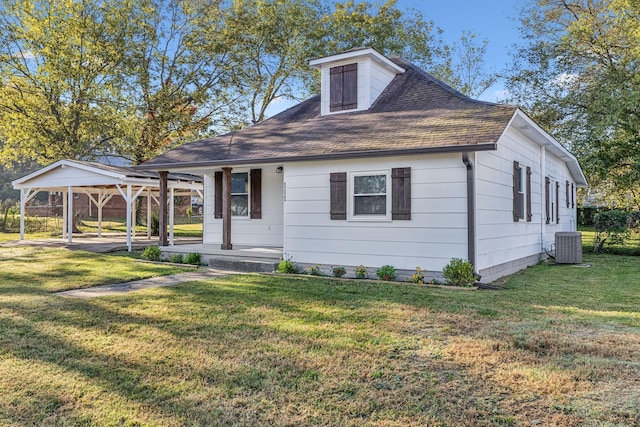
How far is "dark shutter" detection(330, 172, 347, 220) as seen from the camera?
902cm

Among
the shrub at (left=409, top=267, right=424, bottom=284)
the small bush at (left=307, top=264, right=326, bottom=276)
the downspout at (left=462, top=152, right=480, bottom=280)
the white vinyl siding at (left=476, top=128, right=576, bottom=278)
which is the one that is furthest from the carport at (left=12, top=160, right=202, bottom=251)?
the white vinyl siding at (left=476, top=128, right=576, bottom=278)

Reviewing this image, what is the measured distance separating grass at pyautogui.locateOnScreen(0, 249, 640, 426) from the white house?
178 centimetres

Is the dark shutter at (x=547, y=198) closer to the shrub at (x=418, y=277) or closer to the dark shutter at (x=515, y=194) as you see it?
the dark shutter at (x=515, y=194)

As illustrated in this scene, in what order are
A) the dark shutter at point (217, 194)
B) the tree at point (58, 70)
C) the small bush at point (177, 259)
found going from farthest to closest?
the tree at point (58, 70) → the dark shutter at point (217, 194) → the small bush at point (177, 259)

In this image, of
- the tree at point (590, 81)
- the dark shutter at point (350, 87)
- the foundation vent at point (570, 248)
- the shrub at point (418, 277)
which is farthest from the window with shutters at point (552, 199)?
the shrub at point (418, 277)

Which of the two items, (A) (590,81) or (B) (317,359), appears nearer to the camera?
(B) (317,359)

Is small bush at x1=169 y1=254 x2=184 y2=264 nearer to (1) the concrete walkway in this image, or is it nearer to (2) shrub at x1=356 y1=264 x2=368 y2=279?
(1) the concrete walkway

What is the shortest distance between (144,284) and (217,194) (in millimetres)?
4905

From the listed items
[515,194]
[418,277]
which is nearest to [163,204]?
[418,277]

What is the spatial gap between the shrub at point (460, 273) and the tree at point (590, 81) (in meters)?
10.8

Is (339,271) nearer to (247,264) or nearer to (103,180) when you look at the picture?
(247,264)

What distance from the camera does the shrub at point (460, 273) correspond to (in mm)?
7620

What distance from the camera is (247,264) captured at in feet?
32.2

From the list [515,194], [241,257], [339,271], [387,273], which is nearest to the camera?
[387,273]
